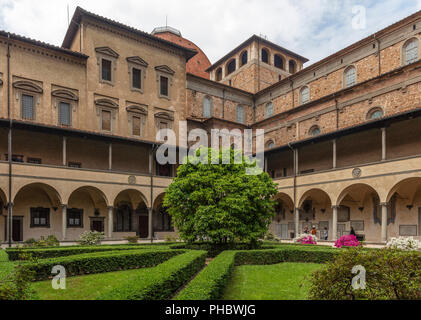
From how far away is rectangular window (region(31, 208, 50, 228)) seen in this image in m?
23.3

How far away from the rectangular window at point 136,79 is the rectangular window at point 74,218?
11.8 metres

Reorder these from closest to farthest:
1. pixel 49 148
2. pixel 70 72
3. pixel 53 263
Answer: pixel 53 263, pixel 49 148, pixel 70 72

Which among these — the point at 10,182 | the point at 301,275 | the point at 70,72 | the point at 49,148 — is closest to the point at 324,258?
the point at 301,275

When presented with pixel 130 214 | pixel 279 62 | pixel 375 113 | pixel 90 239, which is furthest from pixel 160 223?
pixel 279 62

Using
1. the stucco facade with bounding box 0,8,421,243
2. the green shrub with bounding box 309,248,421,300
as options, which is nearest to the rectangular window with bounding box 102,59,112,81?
the stucco facade with bounding box 0,8,421,243

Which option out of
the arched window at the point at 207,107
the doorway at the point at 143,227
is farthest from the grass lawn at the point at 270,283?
the arched window at the point at 207,107

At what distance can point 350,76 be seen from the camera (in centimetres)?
2972

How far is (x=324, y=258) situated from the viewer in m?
14.4

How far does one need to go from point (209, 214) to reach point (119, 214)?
1471 centimetres

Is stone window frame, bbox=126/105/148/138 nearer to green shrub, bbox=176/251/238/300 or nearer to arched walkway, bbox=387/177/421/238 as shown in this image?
arched walkway, bbox=387/177/421/238

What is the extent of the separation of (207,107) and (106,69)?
38.7ft

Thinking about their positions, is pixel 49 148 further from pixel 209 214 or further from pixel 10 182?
pixel 209 214

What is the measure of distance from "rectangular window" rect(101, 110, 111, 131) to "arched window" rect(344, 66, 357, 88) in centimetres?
2103

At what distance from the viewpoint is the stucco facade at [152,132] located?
21.9 m
